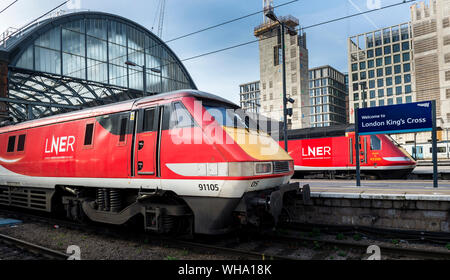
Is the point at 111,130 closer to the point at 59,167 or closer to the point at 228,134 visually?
the point at 59,167

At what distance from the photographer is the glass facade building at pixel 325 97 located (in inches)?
4281

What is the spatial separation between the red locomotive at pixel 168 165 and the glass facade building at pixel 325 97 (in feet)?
344

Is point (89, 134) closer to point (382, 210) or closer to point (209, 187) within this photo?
point (209, 187)

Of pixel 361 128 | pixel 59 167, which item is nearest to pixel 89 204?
pixel 59 167

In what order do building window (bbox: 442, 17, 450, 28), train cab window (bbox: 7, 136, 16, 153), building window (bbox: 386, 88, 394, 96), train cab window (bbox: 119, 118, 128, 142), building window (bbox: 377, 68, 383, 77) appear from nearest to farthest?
train cab window (bbox: 119, 118, 128, 142)
train cab window (bbox: 7, 136, 16, 153)
building window (bbox: 442, 17, 450, 28)
building window (bbox: 386, 88, 394, 96)
building window (bbox: 377, 68, 383, 77)

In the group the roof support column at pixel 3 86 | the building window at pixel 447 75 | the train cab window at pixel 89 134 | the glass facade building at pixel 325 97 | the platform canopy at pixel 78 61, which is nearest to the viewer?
the train cab window at pixel 89 134

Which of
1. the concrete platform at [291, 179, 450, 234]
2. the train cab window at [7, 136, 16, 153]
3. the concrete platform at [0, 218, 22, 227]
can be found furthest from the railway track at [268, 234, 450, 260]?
the train cab window at [7, 136, 16, 153]

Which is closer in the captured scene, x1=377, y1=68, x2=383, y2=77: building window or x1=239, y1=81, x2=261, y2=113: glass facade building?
x1=377, y1=68, x2=383, y2=77: building window

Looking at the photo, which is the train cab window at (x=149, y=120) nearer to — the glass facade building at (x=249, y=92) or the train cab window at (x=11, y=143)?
the train cab window at (x=11, y=143)

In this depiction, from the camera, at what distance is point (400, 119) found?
35.4ft

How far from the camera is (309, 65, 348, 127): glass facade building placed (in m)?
109

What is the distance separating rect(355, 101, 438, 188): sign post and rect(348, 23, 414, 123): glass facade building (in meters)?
83.9

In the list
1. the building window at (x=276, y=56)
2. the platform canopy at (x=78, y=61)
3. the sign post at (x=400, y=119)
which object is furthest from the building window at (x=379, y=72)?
the sign post at (x=400, y=119)

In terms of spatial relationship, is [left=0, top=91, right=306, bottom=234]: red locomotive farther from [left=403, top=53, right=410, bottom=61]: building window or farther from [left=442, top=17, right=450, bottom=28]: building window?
[left=403, top=53, right=410, bottom=61]: building window
